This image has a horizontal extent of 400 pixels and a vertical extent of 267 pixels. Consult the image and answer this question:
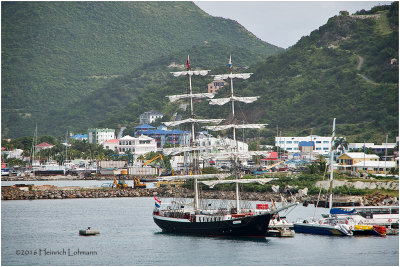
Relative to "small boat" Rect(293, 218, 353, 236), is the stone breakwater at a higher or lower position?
higher

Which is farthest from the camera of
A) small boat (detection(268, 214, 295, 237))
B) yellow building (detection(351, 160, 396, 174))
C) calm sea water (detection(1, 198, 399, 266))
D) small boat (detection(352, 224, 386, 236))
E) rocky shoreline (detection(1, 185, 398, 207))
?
yellow building (detection(351, 160, 396, 174))

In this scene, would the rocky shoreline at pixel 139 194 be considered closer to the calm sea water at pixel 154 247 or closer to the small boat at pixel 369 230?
the calm sea water at pixel 154 247

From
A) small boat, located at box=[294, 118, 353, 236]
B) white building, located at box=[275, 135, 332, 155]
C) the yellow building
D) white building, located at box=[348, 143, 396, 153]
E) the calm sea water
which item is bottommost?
the calm sea water

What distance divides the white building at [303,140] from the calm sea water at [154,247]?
8921 centimetres

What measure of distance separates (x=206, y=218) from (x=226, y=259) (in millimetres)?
12234

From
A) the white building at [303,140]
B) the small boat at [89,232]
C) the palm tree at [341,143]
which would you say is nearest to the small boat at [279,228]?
the small boat at [89,232]

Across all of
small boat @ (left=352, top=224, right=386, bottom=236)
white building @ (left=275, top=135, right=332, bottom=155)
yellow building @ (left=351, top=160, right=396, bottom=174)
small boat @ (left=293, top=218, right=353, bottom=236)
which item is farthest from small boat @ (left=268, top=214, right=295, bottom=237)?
white building @ (left=275, top=135, right=332, bottom=155)

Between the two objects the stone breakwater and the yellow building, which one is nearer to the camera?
the stone breakwater

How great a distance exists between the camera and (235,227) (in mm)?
65438

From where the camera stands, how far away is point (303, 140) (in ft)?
573

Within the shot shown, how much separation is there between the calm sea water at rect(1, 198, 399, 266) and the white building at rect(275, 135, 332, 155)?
293 feet

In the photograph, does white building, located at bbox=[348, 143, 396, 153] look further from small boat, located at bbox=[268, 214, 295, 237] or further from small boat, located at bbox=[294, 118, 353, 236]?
small boat, located at bbox=[268, 214, 295, 237]

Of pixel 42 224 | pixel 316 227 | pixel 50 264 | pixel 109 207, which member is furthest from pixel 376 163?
pixel 50 264

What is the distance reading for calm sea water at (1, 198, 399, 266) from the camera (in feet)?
181
